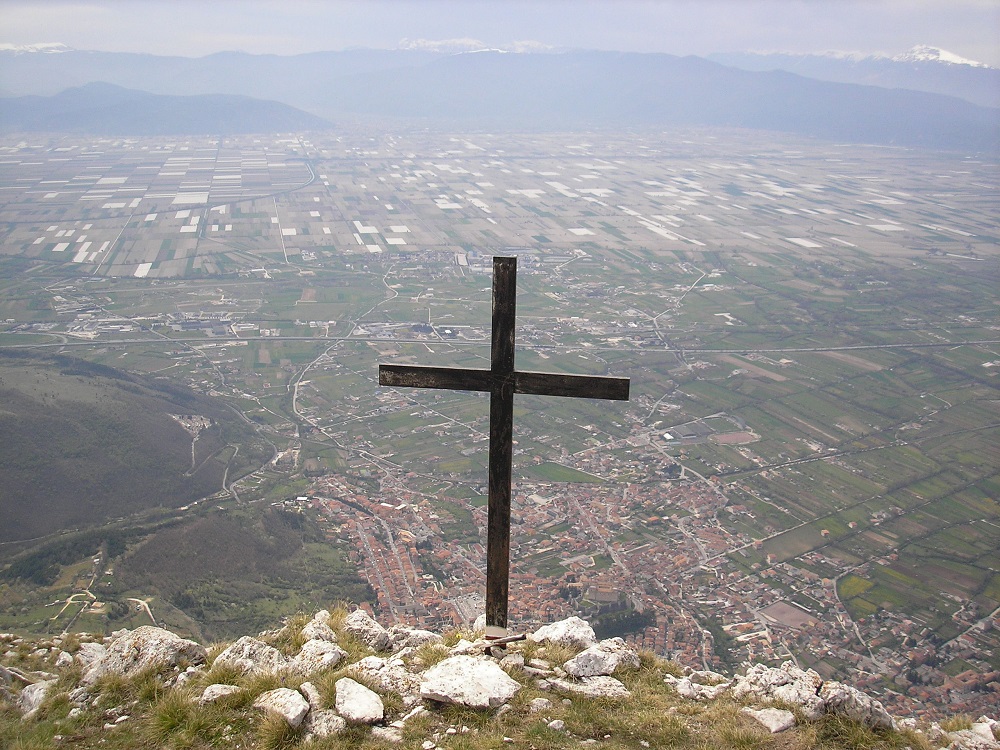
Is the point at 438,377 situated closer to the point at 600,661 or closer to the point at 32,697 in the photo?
the point at 600,661

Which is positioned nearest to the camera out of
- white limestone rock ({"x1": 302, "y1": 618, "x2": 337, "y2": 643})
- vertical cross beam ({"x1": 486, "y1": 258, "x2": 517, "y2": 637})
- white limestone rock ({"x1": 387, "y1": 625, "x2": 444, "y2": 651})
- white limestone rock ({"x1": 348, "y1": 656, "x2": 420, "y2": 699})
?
white limestone rock ({"x1": 348, "y1": 656, "x2": 420, "y2": 699})

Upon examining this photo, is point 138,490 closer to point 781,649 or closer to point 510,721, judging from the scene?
point 781,649

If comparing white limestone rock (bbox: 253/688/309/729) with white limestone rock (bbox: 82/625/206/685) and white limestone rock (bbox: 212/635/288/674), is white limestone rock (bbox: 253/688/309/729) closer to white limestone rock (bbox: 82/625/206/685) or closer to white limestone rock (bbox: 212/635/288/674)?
white limestone rock (bbox: 212/635/288/674)

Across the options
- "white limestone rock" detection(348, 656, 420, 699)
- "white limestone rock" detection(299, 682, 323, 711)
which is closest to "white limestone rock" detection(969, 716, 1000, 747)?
"white limestone rock" detection(348, 656, 420, 699)

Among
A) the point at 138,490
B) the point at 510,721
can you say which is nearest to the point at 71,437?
the point at 138,490

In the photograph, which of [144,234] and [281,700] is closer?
[281,700]

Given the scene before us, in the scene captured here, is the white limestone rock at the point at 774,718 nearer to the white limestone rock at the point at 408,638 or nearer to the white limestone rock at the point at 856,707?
the white limestone rock at the point at 856,707

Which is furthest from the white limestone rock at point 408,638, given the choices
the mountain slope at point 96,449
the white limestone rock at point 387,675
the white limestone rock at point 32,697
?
the mountain slope at point 96,449
